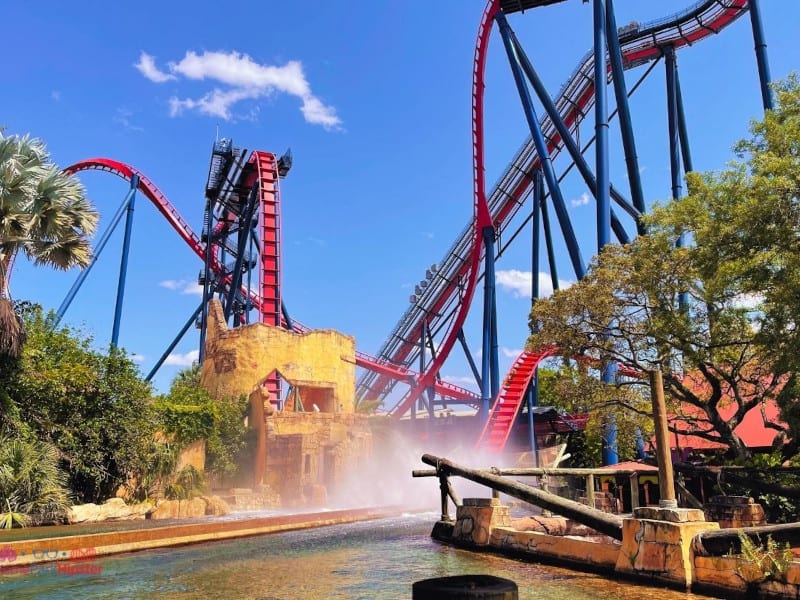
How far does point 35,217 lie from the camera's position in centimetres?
1116

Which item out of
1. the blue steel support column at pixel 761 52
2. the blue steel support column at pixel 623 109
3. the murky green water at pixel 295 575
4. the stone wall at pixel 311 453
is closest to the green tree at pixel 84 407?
the stone wall at pixel 311 453

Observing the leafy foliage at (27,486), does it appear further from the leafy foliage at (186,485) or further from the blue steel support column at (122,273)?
the blue steel support column at (122,273)

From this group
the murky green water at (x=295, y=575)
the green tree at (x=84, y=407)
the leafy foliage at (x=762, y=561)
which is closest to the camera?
the leafy foliage at (x=762, y=561)

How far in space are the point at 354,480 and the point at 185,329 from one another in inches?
529

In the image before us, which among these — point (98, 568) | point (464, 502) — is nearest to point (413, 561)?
point (464, 502)

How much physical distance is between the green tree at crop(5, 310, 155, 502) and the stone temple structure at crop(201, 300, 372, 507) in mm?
3902

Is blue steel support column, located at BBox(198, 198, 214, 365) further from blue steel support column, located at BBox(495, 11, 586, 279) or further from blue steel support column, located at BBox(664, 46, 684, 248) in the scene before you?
blue steel support column, located at BBox(664, 46, 684, 248)

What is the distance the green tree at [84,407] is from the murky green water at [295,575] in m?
6.94

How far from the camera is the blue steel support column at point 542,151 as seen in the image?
17359 millimetres

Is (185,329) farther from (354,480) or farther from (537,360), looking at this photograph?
(537,360)

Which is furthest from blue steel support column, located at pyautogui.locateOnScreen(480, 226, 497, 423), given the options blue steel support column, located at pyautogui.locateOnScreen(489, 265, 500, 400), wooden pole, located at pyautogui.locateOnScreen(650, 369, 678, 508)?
wooden pole, located at pyautogui.locateOnScreen(650, 369, 678, 508)

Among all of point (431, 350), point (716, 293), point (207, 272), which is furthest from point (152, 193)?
point (716, 293)

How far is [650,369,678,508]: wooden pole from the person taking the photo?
454 cm

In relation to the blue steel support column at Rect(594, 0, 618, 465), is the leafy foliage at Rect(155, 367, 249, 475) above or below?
below
